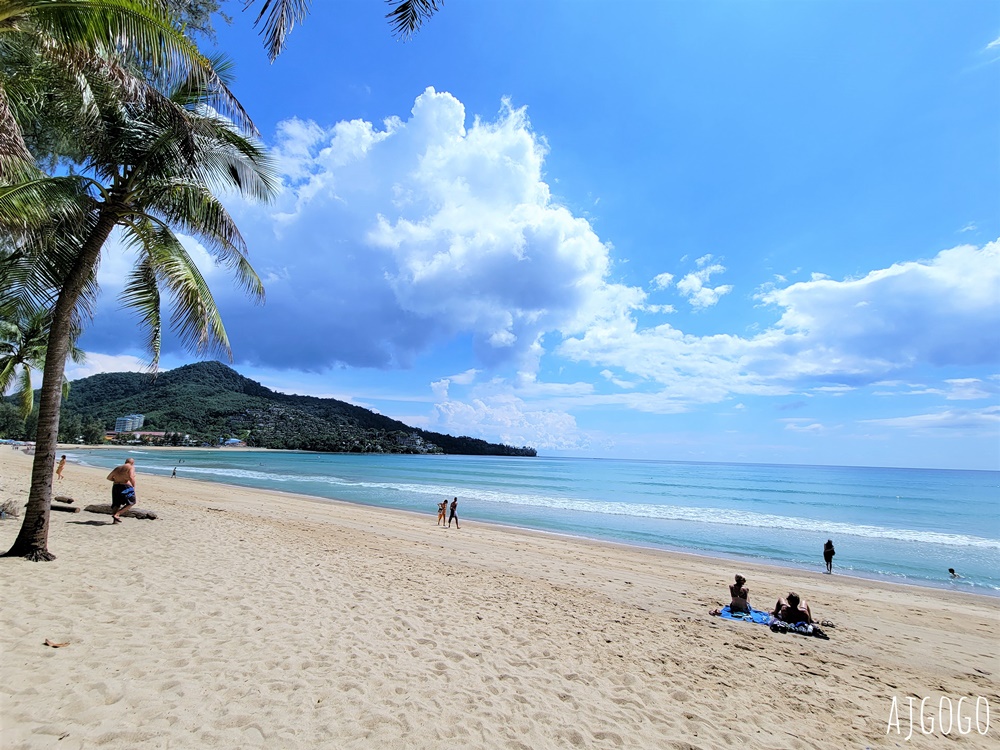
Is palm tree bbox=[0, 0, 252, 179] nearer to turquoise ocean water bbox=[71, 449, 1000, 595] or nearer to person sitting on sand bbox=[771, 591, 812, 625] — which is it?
person sitting on sand bbox=[771, 591, 812, 625]

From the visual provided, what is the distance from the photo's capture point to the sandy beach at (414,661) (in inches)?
127

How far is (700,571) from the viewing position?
12.1m

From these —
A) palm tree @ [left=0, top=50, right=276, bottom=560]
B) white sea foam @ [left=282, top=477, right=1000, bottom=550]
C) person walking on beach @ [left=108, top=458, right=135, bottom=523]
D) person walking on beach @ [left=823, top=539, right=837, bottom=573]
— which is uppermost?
palm tree @ [left=0, top=50, right=276, bottom=560]

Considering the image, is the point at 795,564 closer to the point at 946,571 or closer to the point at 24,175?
the point at 946,571

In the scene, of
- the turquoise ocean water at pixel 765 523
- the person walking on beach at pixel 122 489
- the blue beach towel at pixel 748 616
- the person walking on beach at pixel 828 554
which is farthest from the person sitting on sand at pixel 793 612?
the person walking on beach at pixel 122 489

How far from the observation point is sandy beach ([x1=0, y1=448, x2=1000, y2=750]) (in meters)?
3.22

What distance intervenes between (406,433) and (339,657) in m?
159

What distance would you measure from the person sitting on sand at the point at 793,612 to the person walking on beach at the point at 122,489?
12.0 m

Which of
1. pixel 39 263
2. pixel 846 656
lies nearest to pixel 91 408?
pixel 39 263

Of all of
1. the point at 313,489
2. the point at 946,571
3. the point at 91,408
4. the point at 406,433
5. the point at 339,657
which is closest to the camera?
the point at 339,657

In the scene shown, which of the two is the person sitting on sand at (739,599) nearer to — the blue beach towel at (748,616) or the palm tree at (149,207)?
the blue beach towel at (748,616)

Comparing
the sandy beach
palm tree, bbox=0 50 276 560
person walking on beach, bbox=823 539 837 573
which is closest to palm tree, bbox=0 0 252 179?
palm tree, bbox=0 50 276 560

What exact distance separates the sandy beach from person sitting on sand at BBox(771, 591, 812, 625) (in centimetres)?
40

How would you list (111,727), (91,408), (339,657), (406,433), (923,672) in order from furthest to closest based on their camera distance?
(406,433) < (91,408) < (923,672) < (339,657) < (111,727)
